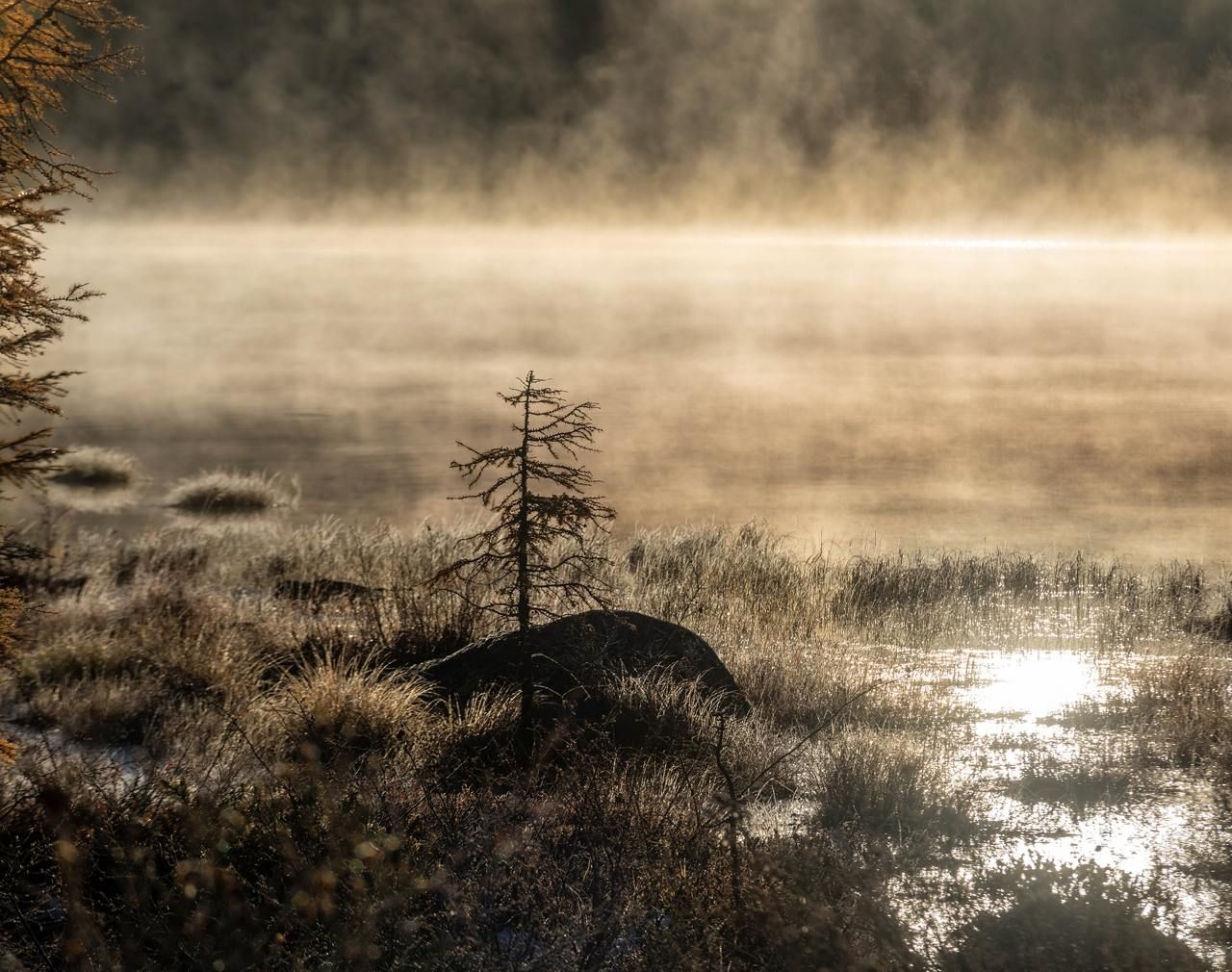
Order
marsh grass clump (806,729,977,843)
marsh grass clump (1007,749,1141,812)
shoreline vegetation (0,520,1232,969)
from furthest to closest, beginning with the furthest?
marsh grass clump (1007,749,1141,812)
marsh grass clump (806,729,977,843)
shoreline vegetation (0,520,1232,969)

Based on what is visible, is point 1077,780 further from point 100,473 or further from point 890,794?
point 100,473

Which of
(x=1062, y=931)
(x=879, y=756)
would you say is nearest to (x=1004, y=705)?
(x=879, y=756)

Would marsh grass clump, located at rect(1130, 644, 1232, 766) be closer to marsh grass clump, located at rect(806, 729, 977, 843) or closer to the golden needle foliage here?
marsh grass clump, located at rect(806, 729, 977, 843)

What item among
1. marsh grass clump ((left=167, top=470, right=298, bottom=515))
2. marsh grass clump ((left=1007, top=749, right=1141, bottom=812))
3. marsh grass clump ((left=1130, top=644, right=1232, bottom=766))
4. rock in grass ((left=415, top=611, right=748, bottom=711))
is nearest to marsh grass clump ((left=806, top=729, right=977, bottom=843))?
marsh grass clump ((left=1007, top=749, right=1141, bottom=812))

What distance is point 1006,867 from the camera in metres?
5.62

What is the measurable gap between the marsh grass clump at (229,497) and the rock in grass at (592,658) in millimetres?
15969

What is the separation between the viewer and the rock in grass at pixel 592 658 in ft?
25.4

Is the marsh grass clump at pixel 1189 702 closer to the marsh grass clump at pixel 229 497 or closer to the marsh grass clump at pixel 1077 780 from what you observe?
the marsh grass clump at pixel 1077 780

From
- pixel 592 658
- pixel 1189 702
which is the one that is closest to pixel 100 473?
pixel 592 658

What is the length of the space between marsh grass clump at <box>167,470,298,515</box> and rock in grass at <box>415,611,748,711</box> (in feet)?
52.4

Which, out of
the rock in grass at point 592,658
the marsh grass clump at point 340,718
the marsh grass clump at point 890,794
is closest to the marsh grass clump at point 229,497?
the rock in grass at point 592,658

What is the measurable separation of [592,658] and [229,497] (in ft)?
57.5

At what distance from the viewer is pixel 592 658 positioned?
25.5 ft

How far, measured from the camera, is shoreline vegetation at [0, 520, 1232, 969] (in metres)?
4.71
